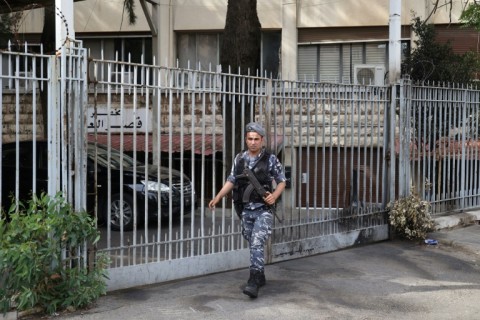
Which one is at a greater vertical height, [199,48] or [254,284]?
[199,48]

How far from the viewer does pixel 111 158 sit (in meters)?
6.71

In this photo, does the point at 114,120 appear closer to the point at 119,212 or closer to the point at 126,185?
the point at 126,185

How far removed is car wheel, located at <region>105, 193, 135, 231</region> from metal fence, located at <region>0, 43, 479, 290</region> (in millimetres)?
15

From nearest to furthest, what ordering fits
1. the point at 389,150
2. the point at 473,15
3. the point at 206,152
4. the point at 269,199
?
the point at 269,199 < the point at 206,152 < the point at 389,150 < the point at 473,15

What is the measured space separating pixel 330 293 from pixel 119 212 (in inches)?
97.7

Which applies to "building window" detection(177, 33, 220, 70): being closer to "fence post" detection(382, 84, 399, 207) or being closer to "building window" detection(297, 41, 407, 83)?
"building window" detection(297, 41, 407, 83)

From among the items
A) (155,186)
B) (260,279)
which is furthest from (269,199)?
(155,186)

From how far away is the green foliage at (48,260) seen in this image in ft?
16.8

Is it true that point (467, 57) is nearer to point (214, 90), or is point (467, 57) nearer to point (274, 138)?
point (274, 138)

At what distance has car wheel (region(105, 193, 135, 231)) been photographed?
6.47 metres

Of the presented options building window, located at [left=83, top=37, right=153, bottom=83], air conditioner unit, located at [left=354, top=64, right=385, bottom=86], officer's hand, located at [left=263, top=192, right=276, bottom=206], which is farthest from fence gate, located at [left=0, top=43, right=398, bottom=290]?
building window, located at [left=83, top=37, right=153, bottom=83]

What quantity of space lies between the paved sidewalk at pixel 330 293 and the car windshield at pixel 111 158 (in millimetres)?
1437

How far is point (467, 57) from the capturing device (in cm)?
1240

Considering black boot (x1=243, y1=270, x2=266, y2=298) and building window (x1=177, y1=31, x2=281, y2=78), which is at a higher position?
building window (x1=177, y1=31, x2=281, y2=78)
